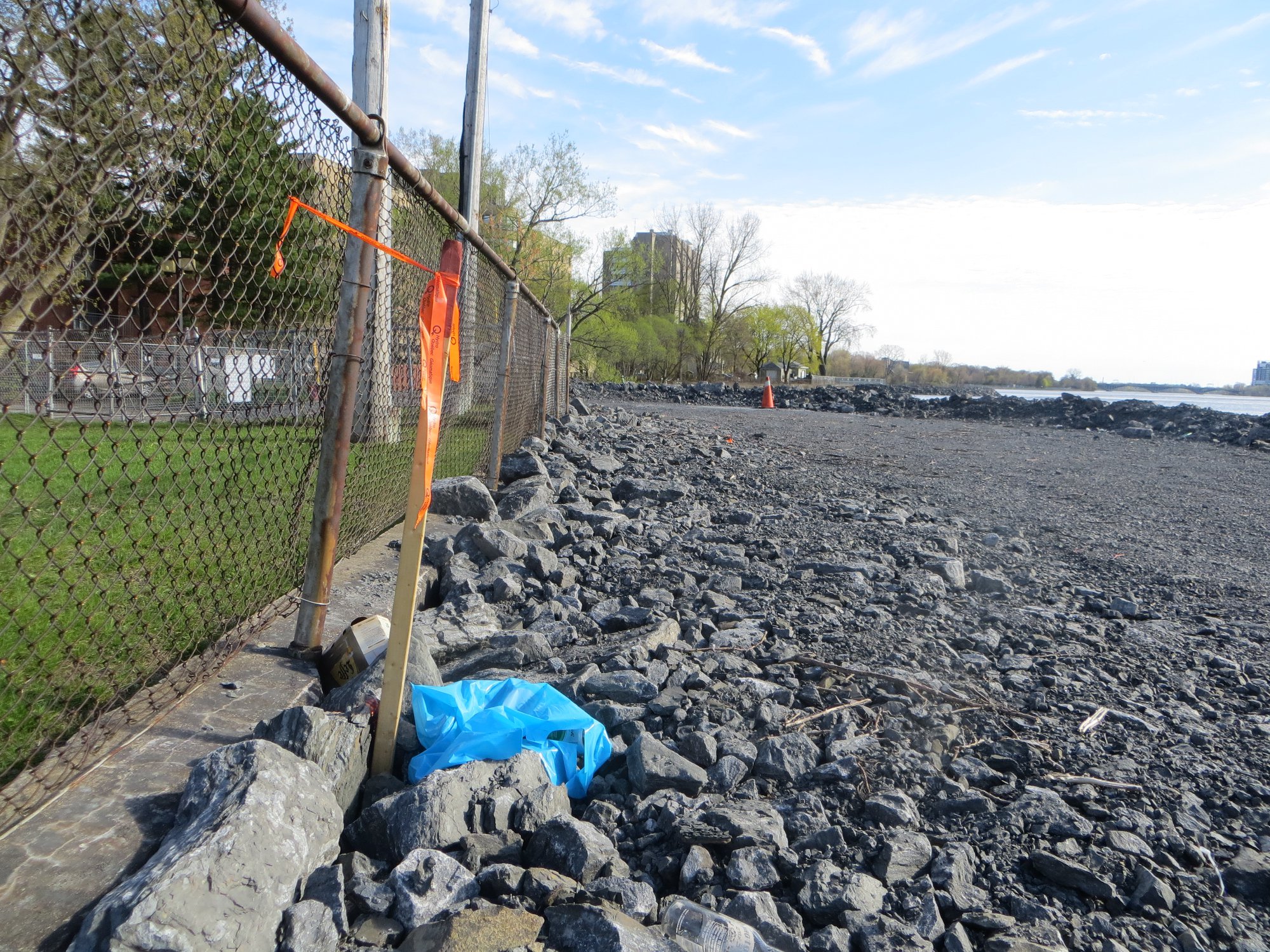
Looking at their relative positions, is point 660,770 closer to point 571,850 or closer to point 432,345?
point 571,850

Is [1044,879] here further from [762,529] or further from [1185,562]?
[1185,562]

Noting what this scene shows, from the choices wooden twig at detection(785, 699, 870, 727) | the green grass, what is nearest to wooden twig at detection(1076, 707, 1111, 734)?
wooden twig at detection(785, 699, 870, 727)

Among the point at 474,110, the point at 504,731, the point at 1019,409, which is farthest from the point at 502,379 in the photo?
the point at 1019,409

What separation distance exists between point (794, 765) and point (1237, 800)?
1.46 metres

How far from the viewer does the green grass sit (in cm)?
247

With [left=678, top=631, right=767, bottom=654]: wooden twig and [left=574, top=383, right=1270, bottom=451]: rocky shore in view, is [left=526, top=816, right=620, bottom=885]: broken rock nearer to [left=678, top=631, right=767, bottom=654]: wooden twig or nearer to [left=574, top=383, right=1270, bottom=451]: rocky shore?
[left=678, top=631, right=767, bottom=654]: wooden twig

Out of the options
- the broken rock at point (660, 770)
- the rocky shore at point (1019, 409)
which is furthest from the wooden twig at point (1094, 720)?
→ the rocky shore at point (1019, 409)

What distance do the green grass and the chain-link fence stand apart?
20 millimetres

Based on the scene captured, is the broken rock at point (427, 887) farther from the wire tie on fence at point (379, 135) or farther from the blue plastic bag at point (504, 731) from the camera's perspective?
the wire tie on fence at point (379, 135)

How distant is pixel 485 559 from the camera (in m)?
4.80

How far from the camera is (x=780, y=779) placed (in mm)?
2641

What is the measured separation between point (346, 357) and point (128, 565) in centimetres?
231

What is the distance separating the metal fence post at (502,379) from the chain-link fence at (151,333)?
106cm

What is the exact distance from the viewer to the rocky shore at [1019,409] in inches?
857
